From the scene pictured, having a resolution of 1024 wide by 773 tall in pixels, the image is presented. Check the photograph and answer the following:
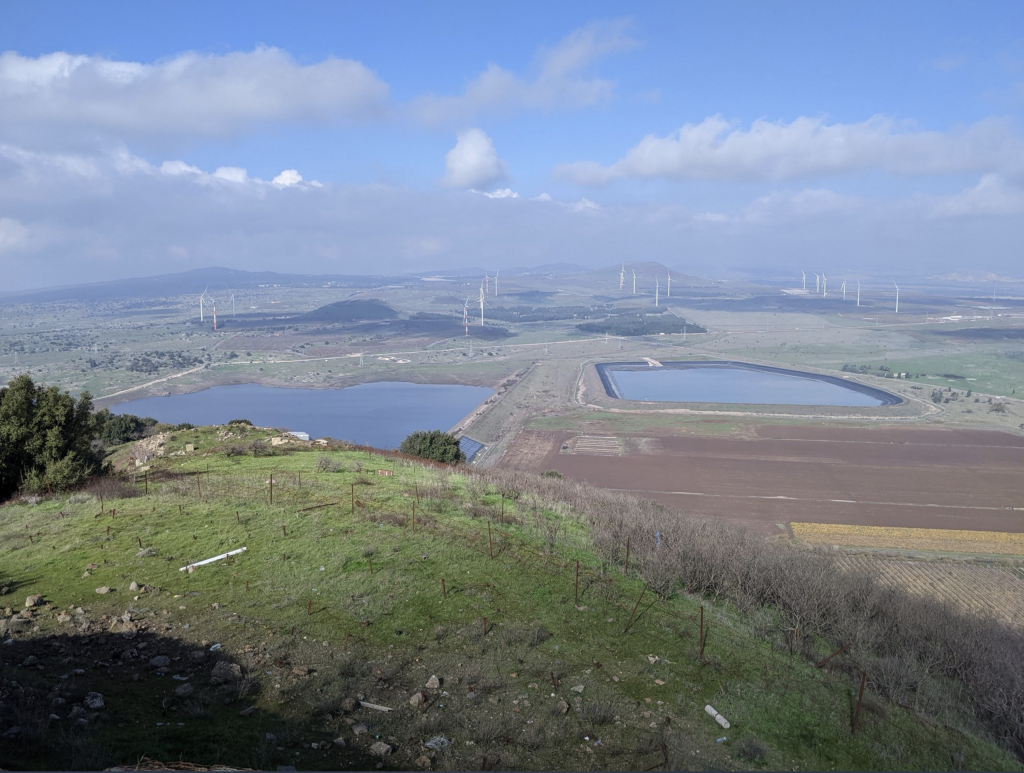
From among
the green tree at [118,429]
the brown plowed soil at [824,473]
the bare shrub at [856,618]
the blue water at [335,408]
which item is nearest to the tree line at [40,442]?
the bare shrub at [856,618]

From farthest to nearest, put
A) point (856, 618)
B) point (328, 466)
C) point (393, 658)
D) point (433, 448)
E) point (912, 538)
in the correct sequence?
point (433, 448), point (912, 538), point (328, 466), point (856, 618), point (393, 658)

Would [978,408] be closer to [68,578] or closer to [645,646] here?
[645,646]

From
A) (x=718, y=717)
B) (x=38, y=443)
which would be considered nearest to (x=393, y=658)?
(x=718, y=717)

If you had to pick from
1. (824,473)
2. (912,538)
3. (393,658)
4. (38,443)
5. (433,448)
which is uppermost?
(38,443)

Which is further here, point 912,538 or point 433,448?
point 433,448

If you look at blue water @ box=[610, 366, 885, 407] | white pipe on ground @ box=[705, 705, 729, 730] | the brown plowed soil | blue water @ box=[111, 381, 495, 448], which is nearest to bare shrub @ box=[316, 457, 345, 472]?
white pipe on ground @ box=[705, 705, 729, 730]

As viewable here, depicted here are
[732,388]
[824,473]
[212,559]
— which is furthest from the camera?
[732,388]

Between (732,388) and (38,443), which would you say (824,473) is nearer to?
(732,388)

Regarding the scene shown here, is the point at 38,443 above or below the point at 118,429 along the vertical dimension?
above
